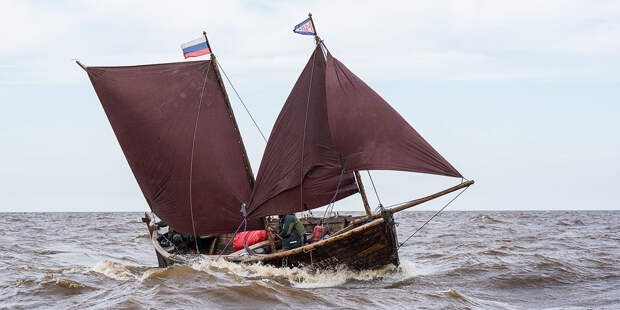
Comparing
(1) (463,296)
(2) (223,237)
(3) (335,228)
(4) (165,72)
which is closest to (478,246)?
(3) (335,228)

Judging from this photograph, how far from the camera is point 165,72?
19203 millimetres

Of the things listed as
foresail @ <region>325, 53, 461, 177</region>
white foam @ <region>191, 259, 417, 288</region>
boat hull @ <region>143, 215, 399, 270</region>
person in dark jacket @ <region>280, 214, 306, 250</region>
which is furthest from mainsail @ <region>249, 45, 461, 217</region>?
white foam @ <region>191, 259, 417, 288</region>

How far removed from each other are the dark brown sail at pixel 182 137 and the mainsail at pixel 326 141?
4.59ft

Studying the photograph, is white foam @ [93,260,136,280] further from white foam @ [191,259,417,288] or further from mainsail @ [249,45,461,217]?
mainsail @ [249,45,461,217]

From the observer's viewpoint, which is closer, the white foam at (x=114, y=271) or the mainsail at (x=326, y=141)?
the mainsail at (x=326, y=141)

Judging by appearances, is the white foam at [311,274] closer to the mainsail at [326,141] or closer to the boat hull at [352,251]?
the boat hull at [352,251]

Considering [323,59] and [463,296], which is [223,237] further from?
[463,296]

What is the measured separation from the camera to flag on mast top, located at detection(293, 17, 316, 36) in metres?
18.0

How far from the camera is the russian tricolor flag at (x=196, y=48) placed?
19.8 meters

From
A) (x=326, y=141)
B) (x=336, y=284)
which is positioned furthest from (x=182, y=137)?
(x=336, y=284)

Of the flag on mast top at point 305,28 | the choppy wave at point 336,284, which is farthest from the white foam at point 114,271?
the flag on mast top at point 305,28

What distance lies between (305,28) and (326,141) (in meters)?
3.60

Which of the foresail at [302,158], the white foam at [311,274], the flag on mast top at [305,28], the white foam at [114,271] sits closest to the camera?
the white foam at [311,274]

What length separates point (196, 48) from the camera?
1986 cm
